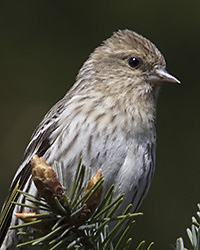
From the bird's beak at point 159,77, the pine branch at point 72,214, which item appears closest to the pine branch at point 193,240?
the pine branch at point 72,214

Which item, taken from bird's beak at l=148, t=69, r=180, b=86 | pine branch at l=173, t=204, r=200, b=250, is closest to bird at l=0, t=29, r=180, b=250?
bird's beak at l=148, t=69, r=180, b=86

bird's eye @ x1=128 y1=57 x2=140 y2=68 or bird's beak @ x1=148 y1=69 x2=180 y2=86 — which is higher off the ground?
bird's eye @ x1=128 y1=57 x2=140 y2=68

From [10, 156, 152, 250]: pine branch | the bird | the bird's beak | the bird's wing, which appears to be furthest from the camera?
the bird's beak

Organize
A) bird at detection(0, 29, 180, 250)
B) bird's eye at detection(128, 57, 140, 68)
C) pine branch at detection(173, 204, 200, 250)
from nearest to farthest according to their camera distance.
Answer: pine branch at detection(173, 204, 200, 250)
bird at detection(0, 29, 180, 250)
bird's eye at detection(128, 57, 140, 68)

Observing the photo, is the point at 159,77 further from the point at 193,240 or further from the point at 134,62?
the point at 193,240

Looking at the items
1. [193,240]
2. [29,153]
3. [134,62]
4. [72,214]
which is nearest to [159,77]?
[134,62]

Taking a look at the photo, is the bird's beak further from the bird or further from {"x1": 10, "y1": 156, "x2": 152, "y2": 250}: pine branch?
{"x1": 10, "y1": 156, "x2": 152, "y2": 250}: pine branch

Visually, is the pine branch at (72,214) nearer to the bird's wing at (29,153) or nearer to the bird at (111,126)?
the bird at (111,126)
